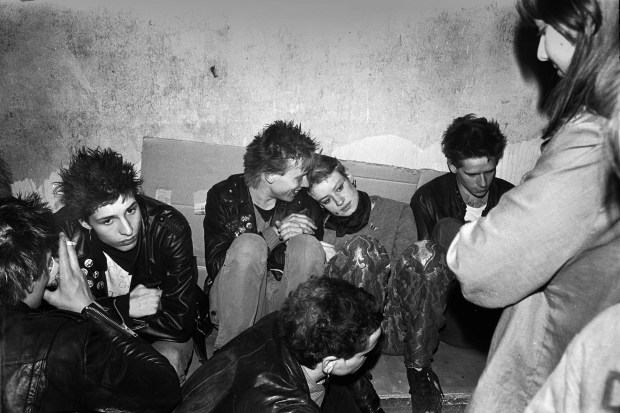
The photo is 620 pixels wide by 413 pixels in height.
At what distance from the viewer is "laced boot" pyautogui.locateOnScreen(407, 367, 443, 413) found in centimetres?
268

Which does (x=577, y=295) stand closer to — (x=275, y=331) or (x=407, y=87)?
(x=275, y=331)

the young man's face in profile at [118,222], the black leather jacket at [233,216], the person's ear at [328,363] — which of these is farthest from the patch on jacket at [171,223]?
the person's ear at [328,363]

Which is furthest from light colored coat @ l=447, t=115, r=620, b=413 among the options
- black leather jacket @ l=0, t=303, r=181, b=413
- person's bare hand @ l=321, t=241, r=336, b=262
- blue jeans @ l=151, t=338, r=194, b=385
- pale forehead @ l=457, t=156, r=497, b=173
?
pale forehead @ l=457, t=156, r=497, b=173

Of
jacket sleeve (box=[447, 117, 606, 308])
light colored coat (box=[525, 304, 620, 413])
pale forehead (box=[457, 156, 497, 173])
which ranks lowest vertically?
pale forehead (box=[457, 156, 497, 173])

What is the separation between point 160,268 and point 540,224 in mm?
2202

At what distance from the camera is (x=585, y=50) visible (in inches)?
44.4

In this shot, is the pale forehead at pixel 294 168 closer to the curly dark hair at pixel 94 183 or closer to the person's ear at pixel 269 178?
the person's ear at pixel 269 178

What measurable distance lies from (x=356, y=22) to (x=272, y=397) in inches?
104

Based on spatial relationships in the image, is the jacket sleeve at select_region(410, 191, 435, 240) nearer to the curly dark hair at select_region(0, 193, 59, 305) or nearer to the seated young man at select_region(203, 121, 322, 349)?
the seated young man at select_region(203, 121, 322, 349)

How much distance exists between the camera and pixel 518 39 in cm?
385

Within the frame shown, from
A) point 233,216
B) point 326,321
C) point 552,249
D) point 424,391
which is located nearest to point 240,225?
→ point 233,216

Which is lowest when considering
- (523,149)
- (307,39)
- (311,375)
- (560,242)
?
(311,375)

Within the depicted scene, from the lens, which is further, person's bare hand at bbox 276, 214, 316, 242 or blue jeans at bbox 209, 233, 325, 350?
person's bare hand at bbox 276, 214, 316, 242

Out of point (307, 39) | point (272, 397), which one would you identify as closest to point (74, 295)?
point (272, 397)
